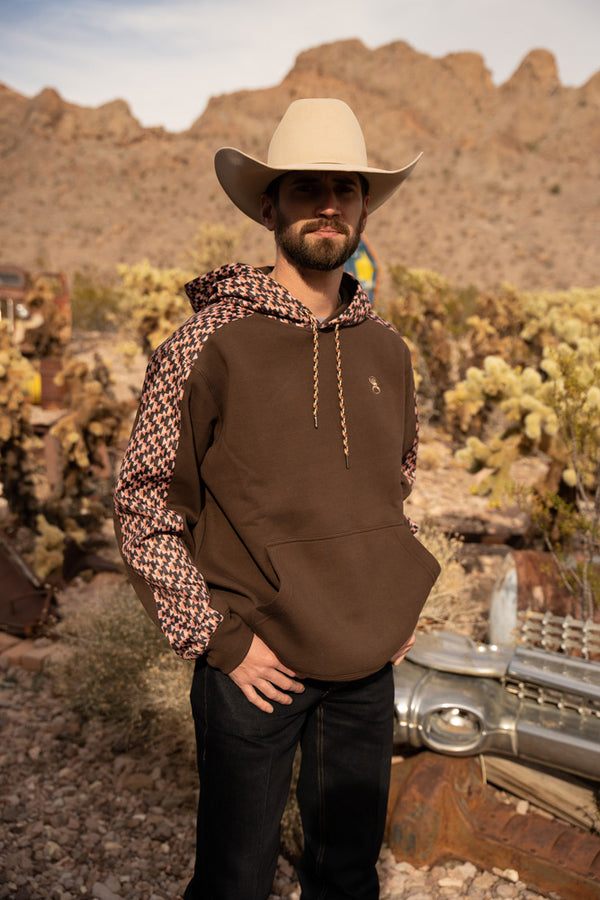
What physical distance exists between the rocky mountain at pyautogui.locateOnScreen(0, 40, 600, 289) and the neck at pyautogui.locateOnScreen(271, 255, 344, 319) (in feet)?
109

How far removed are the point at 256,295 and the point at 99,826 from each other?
2506 mm

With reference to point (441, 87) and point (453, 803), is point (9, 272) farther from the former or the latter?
point (441, 87)

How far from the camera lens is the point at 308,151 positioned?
5.68 feet

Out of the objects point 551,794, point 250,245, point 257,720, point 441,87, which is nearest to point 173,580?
point 257,720

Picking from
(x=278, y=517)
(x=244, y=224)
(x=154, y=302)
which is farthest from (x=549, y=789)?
(x=244, y=224)

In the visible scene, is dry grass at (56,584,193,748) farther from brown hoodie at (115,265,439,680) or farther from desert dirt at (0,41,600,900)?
brown hoodie at (115,265,439,680)

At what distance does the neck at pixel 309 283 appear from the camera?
1.78 m

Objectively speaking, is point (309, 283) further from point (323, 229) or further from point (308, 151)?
point (308, 151)

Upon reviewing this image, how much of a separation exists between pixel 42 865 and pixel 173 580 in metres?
1.89

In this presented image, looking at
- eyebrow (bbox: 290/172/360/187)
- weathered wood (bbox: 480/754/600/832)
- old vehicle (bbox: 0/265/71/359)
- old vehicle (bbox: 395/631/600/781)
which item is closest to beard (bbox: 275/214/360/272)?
eyebrow (bbox: 290/172/360/187)

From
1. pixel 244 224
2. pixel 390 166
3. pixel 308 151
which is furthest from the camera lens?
pixel 390 166

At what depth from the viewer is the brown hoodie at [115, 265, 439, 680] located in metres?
1.60

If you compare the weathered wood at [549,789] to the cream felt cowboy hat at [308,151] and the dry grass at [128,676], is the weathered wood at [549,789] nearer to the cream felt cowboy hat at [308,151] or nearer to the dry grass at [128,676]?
the dry grass at [128,676]

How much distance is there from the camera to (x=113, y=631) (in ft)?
12.8
